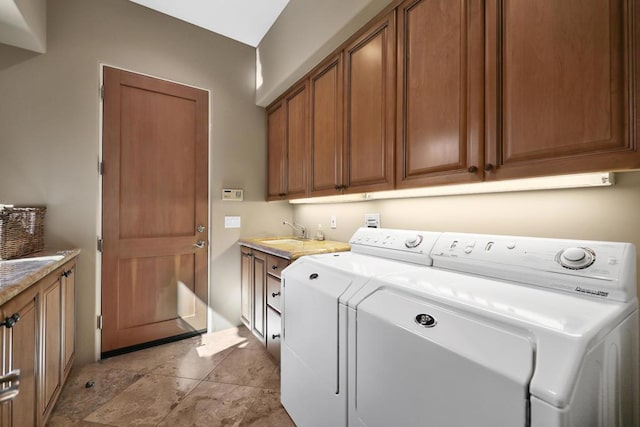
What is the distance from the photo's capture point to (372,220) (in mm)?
2002

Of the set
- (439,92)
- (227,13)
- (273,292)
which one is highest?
(227,13)

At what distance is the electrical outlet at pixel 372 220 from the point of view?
197 cm

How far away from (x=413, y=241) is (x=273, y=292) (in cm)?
117

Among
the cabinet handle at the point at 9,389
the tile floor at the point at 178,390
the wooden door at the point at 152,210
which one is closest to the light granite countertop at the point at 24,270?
the cabinet handle at the point at 9,389

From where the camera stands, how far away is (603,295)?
30.5 inches

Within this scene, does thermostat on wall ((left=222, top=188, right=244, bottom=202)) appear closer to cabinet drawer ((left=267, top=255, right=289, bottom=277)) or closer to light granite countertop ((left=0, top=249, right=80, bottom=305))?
cabinet drawer ((left=267, top=255, right=289, bottom=277))

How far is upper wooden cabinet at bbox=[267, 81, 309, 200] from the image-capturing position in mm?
2281

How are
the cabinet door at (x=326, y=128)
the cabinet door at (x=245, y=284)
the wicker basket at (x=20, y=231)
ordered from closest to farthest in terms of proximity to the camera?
1. the wicker basket at (x=20, y=231)
2. the cabinet door at (x=326, y=128)
3. the cabinet door at (x=245, y=284)

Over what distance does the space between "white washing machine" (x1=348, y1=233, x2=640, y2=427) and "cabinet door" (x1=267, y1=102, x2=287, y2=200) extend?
181cm

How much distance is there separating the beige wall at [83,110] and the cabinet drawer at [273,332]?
0.84m

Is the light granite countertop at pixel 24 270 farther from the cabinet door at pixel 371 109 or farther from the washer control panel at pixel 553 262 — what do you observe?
the washer control panel at pixel 553 262

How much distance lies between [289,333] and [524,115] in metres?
1.52

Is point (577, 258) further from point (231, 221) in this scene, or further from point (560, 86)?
point (231, 221)

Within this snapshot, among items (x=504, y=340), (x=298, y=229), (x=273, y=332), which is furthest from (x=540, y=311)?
(x=298, y=229)
